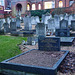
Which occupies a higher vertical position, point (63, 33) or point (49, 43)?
point (63, 33)

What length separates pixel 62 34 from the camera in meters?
11.5

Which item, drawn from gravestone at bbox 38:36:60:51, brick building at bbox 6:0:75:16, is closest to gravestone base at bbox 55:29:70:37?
gravestone at bbox 38:36:60:51

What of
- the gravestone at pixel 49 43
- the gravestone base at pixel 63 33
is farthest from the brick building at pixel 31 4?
the gravestone at pixel 49 43

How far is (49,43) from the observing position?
22.7 ft

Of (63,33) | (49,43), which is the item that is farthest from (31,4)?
(49,43)

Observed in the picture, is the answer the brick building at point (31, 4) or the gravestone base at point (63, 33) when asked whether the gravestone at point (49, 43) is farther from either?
the brick building at point (31, 4)

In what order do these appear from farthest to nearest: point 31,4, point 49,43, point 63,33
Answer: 1. point 31,4
2. point 63,33
3. point 49,43

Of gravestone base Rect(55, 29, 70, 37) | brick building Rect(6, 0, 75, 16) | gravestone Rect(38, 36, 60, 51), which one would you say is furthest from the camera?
brick building Rect(6, 0, 75, 16)

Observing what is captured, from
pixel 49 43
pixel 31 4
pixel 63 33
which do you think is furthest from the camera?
pixel 31 4

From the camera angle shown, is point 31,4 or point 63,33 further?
point 31,4

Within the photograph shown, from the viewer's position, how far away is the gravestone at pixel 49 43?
684 centimetres

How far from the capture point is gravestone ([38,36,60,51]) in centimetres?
684

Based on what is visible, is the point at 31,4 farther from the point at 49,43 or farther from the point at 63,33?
the point at 49,43

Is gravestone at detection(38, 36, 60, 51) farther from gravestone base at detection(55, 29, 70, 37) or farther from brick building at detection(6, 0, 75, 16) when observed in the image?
brick building at detection(6, 0, 75, 16)
